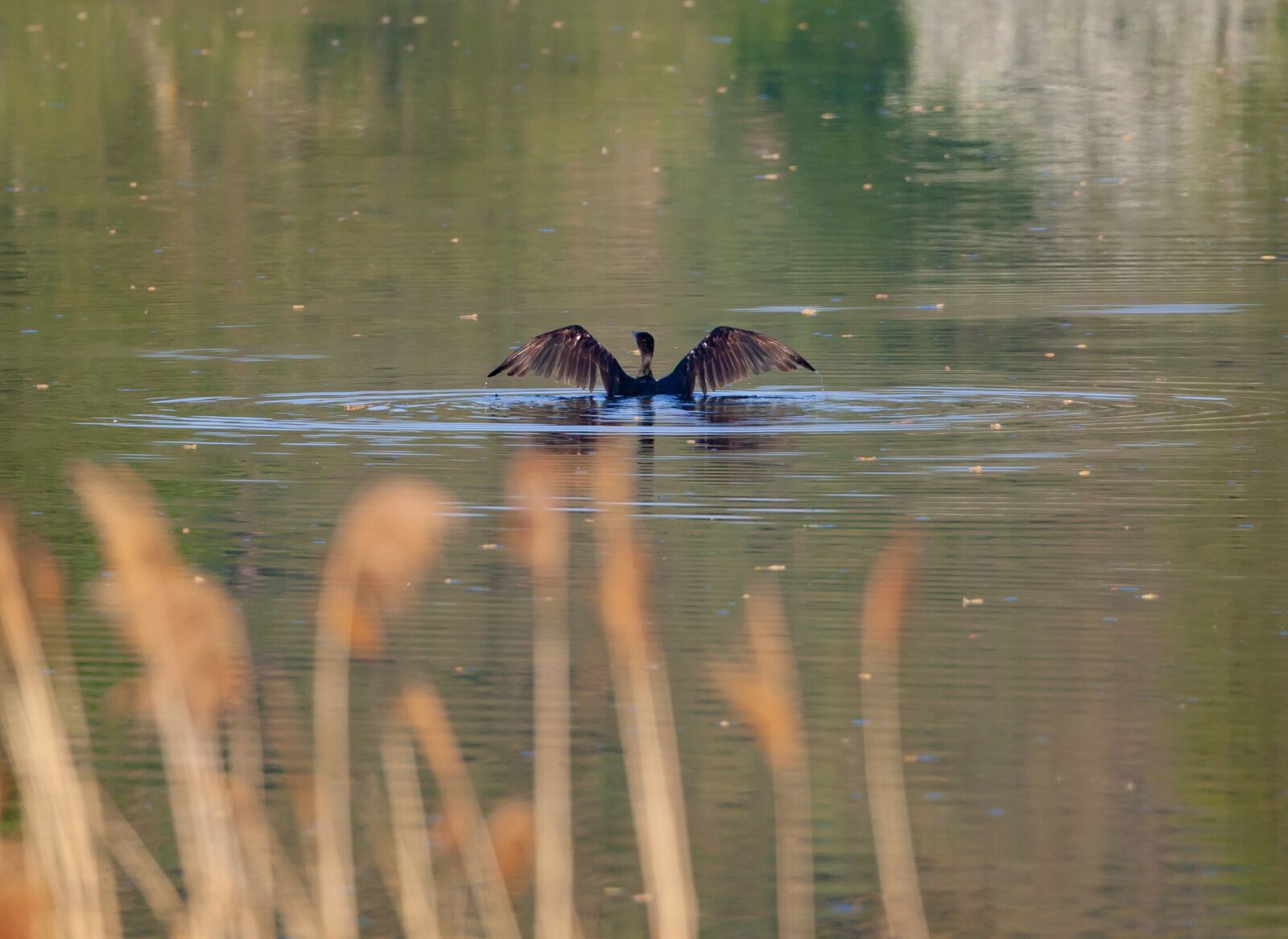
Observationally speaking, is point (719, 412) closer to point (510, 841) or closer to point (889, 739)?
point (889, 739)

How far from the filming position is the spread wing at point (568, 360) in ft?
55.2

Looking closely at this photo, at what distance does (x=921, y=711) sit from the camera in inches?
363

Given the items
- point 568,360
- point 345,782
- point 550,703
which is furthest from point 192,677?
point 568,360

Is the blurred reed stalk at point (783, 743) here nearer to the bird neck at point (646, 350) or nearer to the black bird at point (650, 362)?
the bird neck at point (646, 350)

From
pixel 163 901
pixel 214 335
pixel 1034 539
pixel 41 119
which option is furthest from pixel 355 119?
pixel 163 901

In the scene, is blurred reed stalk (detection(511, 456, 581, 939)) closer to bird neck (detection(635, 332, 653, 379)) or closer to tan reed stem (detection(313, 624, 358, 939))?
tan reed stem (detection(313, 624, 358, 939))

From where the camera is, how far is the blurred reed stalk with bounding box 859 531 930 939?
22.2ft

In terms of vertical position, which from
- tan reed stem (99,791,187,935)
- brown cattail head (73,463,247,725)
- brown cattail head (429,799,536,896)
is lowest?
tan reed stem (99,791,187,935)

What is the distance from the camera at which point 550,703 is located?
9234 mm

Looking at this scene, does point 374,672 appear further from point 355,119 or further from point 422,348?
point 355,119

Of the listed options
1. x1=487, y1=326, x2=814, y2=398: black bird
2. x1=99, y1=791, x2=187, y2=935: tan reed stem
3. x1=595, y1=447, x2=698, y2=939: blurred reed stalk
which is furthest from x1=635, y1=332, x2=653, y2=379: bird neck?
x1=99, y1=791, x2=187, y2=935: tan reed stem

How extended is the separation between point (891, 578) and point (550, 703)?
6.87 ft

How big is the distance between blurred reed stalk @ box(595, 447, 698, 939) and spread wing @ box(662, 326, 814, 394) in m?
3.20

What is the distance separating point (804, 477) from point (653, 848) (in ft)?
25.6
